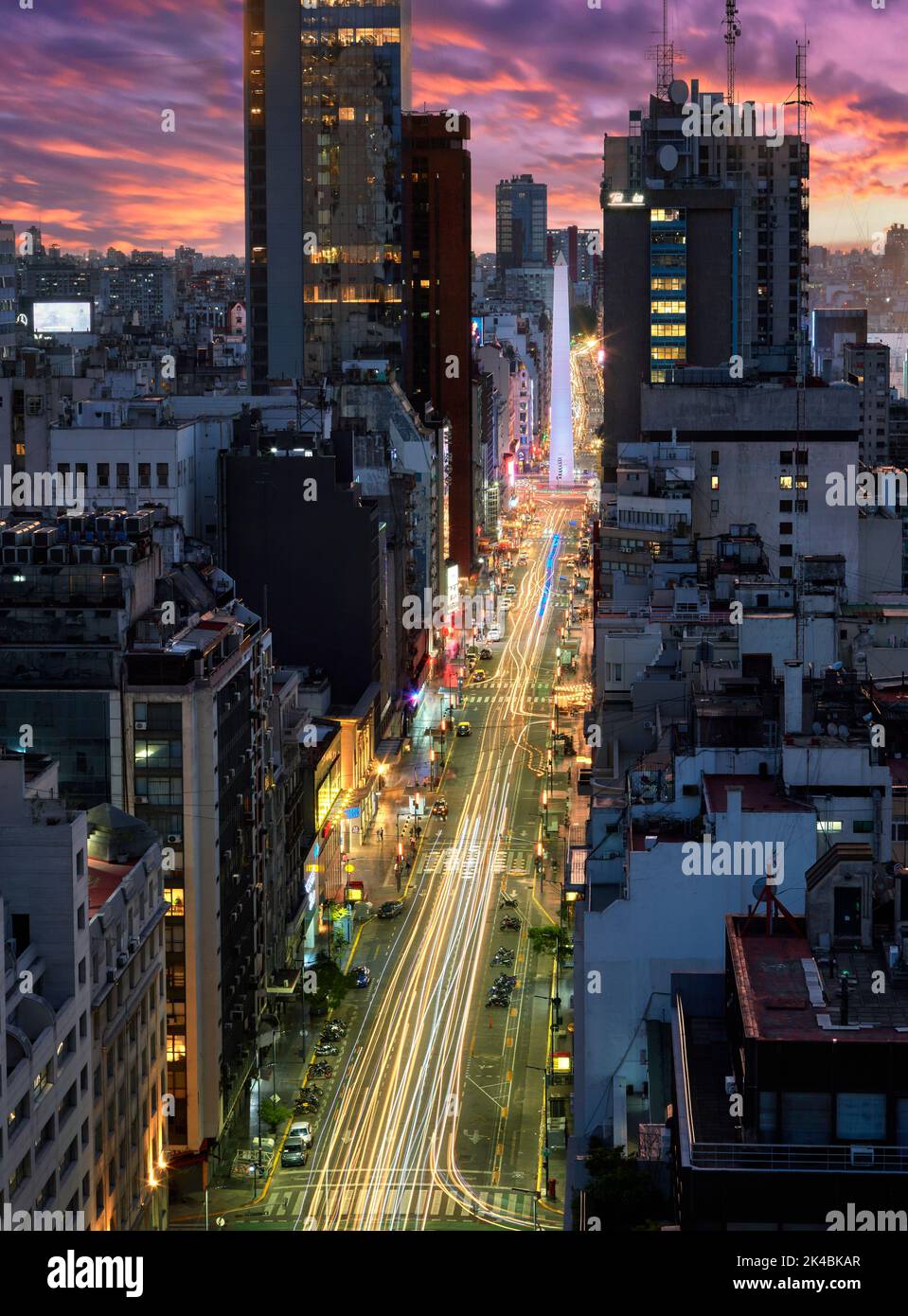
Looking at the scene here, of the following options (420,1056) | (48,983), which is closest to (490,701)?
(420,1056)

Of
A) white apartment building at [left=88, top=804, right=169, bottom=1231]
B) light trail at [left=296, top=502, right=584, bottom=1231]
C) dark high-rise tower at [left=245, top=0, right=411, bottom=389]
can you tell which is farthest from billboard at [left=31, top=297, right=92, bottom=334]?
white apartment building at [left=88, top=804, right=169, bottom=1231]

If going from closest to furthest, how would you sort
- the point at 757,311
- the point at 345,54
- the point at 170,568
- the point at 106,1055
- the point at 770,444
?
the point at 106,1055 → the point at 170,568 → the point at 770,444 → the point at 345,54 → the point at 757,311

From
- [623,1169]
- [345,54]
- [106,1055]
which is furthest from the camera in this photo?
[345,54]

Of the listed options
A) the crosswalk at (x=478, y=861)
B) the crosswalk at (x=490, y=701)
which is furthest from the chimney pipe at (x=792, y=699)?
the crosswalk at (x=490, y=701)

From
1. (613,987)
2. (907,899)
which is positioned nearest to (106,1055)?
(613,987)

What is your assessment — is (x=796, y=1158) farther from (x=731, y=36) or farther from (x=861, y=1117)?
(x=731, y=36)

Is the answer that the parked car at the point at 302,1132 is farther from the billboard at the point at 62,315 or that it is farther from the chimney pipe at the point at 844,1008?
the billboard at the point at 62,315

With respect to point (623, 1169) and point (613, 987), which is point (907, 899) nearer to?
point (623, 1169)
